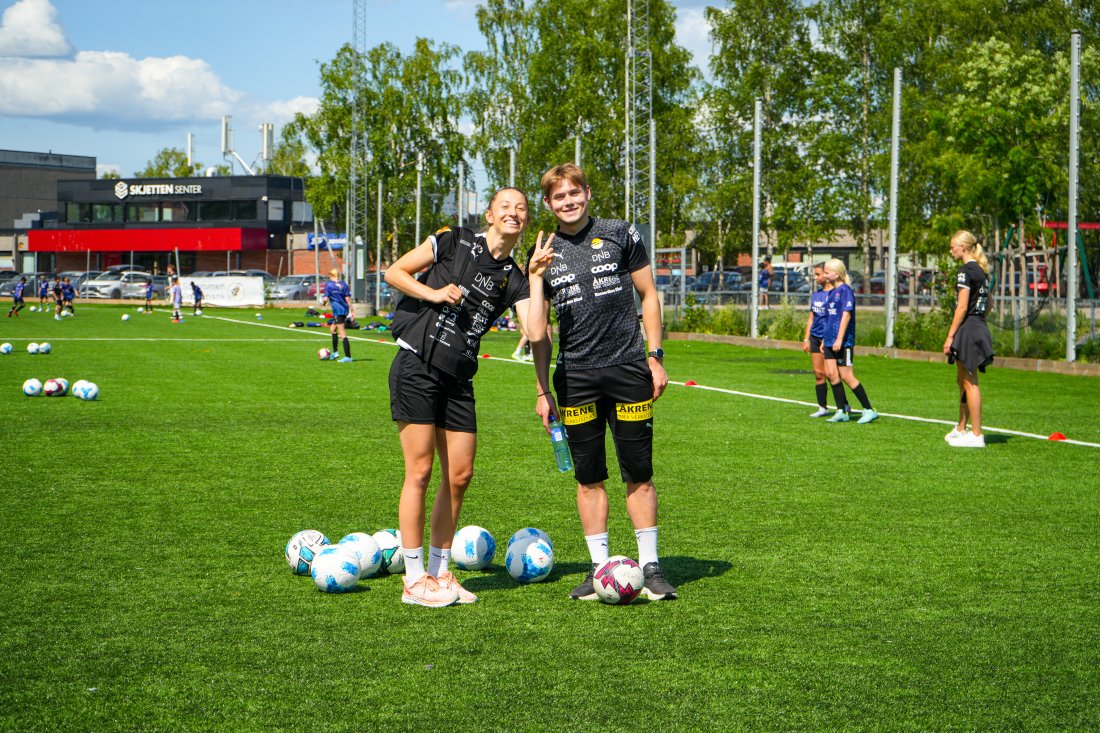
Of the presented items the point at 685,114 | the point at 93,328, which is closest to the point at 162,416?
the point at 93,328

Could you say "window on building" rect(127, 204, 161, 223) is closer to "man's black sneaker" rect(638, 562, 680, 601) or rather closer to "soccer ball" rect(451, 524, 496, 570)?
"soccer ball" rect(451, 524, 496, 570)

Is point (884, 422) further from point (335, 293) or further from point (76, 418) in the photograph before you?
point (335, 293)

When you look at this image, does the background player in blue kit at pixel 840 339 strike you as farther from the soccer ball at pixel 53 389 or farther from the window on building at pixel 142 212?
the window on building at pixel 142 212

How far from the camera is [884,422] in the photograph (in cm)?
1455

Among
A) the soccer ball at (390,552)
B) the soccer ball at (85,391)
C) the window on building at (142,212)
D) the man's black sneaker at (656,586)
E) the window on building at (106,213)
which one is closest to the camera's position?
the man's black sneaker at (656,586)

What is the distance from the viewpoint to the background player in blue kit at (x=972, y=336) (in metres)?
11.9

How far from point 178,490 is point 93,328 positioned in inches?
1297

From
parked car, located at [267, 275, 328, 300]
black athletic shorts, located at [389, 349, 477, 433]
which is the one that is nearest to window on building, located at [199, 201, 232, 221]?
parked car, located at [267, 275, 328, 300]

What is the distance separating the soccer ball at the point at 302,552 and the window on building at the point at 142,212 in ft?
331

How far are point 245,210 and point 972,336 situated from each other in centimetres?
9226

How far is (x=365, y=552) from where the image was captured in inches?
257

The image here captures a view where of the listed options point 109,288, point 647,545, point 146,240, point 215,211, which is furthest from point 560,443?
point 215,211

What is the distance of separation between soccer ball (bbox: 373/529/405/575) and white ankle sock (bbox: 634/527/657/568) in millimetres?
1362

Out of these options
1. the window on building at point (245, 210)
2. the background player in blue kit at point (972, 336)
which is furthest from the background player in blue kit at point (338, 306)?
the window on building at point (245, 210)
